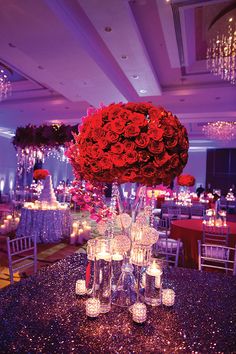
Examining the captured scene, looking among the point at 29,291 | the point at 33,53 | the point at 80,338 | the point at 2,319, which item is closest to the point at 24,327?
the point at 2,319

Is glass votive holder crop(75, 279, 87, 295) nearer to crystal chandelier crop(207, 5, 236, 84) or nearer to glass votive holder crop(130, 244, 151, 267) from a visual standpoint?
glass votive holder crop(130, 244, 151, 267)

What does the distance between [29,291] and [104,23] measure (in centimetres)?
396

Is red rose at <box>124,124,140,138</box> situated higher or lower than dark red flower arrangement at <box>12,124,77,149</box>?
lower

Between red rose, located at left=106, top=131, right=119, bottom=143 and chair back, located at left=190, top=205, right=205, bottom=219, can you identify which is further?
chair back, located at left=190, top=205, right=205, bottom=219

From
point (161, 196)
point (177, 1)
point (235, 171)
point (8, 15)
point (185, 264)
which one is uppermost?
point (177, 1)

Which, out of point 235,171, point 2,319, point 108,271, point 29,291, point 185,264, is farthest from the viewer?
point 235,171

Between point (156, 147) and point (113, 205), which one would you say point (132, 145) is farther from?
point (113, 205)

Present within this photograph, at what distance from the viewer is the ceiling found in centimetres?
395

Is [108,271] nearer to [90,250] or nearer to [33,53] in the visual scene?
[90,250]

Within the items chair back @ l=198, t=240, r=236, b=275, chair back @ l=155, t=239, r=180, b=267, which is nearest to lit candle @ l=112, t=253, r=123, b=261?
chair back @ l=198, t=240, r=236, b=275

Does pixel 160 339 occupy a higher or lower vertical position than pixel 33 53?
lower

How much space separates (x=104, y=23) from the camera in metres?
4.13

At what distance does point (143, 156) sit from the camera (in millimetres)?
1208

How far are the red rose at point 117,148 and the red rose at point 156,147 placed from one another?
4.8 inches
